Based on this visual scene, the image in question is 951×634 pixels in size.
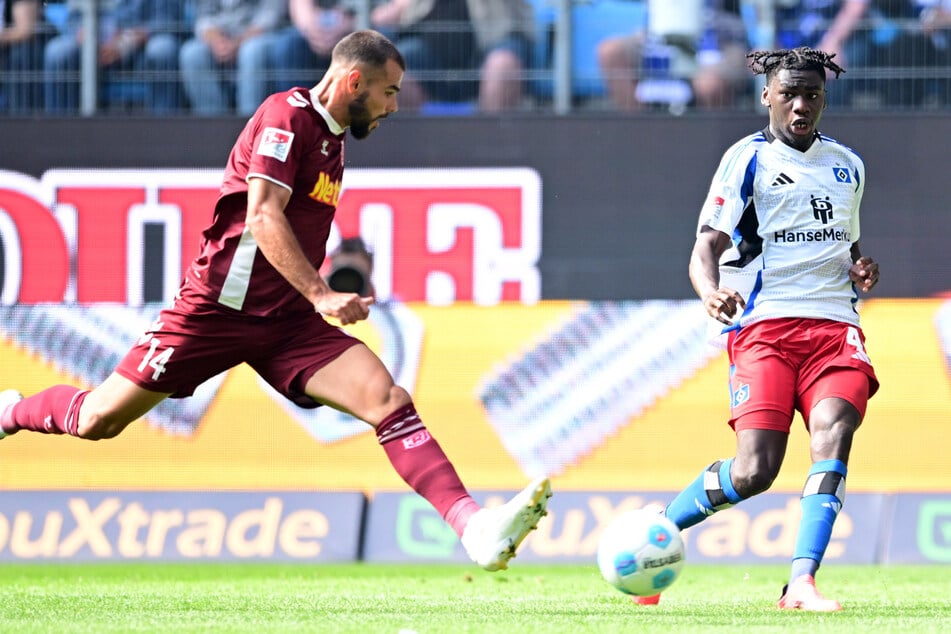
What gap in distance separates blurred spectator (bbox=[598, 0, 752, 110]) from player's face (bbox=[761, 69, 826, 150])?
6.09m

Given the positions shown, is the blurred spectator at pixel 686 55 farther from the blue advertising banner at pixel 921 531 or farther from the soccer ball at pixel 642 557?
the soccer ball at pixel 642 557

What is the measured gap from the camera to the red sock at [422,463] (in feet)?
20.5

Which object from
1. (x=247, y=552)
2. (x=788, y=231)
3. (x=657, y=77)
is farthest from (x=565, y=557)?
(x=788, y=231)

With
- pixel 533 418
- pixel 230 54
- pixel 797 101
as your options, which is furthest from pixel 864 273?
pixel 230 54

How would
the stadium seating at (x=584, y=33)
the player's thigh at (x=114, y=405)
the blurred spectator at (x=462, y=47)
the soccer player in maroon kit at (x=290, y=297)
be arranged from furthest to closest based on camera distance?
the blurred spectator at (x=462, y=47) < the stadium seating at (x=584, y=33) < the player's thigh at (x=114, y=405) < the soccer player in maroon kit at (x=290, y=297)

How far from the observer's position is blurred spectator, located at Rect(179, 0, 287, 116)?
13.5 metres

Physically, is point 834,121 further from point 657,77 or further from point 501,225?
point 501,225

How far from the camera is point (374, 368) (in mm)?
6566

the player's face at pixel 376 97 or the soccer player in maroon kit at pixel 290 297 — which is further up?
the player's face at pixel 376 97

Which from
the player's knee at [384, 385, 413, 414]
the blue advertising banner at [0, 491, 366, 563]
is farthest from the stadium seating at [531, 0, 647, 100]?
the player's knee at [384, 385, 413, 414]

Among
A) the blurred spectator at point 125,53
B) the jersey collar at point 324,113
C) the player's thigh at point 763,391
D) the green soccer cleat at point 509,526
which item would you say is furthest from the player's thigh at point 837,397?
the blurred spectator at point 125,53

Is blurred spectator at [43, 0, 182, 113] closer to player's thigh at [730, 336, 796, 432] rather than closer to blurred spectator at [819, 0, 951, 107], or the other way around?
blurred spectator at [819, 0, 951, 107]

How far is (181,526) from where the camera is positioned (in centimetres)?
1184

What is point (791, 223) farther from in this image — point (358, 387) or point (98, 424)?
point (98, 424)
